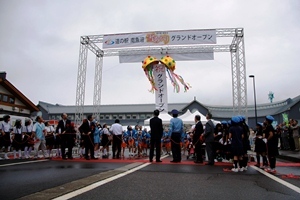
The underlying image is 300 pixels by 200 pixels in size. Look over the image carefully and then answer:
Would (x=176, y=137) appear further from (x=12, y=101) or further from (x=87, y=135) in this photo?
(x=12, y=101)

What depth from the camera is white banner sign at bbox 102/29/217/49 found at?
1852 cm

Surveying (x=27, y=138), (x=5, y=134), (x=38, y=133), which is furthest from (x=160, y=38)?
(x=5, y=134)

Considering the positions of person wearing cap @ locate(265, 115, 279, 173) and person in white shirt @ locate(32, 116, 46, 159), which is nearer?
person wearing cap @ locate(265, 115, 279, 173)

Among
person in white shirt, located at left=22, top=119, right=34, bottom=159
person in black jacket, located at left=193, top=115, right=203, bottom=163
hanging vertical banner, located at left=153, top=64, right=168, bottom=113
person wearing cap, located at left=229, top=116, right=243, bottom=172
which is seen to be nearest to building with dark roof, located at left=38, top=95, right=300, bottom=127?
hanging vertical banner, located at left=153, top=64, right=168, bottom=113

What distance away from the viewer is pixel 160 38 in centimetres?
1898

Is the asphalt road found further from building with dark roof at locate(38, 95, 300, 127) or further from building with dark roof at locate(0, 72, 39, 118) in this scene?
building with dark roof at locate(38, 95, 300, 127)

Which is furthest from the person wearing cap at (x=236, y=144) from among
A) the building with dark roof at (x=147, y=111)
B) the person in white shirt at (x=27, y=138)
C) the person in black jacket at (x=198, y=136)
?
the building with dark roof at (x=147, y=111)

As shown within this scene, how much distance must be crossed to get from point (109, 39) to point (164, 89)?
633 centimetres

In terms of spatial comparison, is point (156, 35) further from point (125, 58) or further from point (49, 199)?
point (49, 199)

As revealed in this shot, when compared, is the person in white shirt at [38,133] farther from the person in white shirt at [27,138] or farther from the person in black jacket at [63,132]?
the person in black jacket at [63,132]

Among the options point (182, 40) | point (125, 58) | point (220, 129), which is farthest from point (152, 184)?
point (125, 58)

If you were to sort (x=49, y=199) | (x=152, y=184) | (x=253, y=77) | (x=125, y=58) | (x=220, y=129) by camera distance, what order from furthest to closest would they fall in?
1. (x=253, y=77)
2. (x=125, y=58)
3. (x=220, y=129)
4. (x=152, y=184)
5. (x=49, y=199)

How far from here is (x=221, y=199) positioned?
12.8 ft

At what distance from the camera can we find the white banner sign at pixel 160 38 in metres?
18.5
